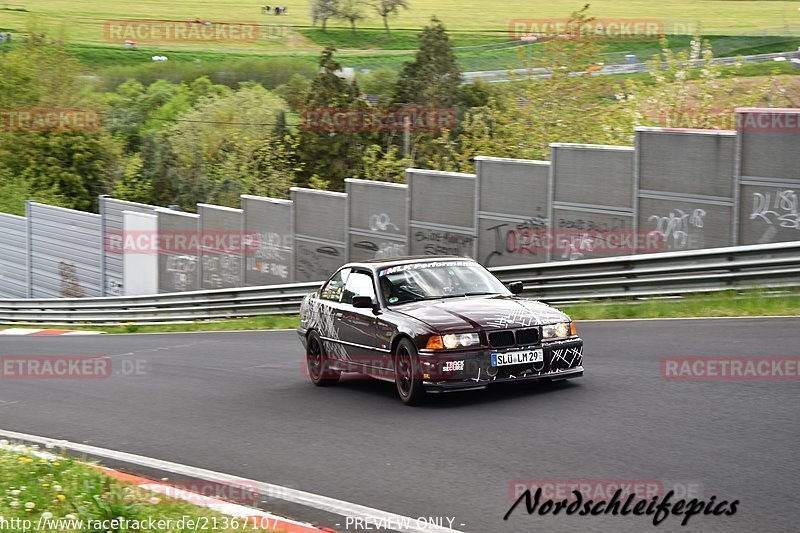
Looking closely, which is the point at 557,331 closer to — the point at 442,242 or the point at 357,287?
the point at 357,287

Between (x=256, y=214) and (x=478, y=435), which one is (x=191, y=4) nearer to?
(x=256, y=214)

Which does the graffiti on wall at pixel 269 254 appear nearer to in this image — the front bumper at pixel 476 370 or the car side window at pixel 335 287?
the car side window at pixel 335 287

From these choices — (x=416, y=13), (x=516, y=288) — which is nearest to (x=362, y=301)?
(x=516, y=288)

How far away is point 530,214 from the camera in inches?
836

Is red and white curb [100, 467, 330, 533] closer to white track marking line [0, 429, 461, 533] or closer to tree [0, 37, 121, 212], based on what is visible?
white track marking line [0, 429, 461, 533]

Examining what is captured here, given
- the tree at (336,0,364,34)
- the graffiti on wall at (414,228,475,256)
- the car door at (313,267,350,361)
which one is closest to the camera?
the car door at (313,267,350,361)

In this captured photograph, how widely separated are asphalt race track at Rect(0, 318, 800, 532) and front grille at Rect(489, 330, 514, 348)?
0.57 meters

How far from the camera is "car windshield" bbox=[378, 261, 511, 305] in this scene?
37.9 feet

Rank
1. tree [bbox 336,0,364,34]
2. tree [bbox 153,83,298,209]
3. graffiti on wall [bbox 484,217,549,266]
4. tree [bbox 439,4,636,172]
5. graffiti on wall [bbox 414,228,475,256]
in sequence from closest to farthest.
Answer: graffiti on wall [bbox 484,217,549,266], graffiti on wall [bbox 414,228,475,256], tree [bbox 439,4,636,172], tree [bbox 153,83,298,209], tree [bbox 336,0,364,34]

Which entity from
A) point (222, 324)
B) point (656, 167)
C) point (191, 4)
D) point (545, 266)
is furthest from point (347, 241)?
point (191, 4)

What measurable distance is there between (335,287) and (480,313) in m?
2.79

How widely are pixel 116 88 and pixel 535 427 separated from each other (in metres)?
117

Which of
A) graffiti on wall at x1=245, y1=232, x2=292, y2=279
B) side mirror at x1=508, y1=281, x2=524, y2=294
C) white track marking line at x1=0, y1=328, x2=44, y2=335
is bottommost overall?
white track marking line at x1=0, y1=328, x2=44, y2=335

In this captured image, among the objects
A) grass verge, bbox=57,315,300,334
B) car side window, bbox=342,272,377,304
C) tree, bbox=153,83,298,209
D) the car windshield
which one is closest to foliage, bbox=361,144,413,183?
tree, bbox=153,83,298,209
